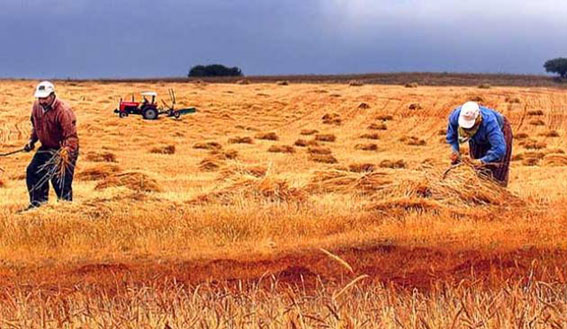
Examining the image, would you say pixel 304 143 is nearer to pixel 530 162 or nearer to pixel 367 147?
pixel 367 147

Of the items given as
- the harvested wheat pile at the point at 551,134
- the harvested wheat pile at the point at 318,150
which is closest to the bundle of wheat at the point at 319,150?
the harvested wheat pile at the point at 318,150

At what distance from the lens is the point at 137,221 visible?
13922 millimetres

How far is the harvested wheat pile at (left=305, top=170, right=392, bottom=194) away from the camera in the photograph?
16.1 meters

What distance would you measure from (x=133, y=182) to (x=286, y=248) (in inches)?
257

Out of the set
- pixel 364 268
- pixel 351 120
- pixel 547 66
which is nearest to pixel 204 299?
pixel 364 268

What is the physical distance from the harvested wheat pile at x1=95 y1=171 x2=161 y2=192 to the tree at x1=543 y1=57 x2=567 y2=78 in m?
56.8

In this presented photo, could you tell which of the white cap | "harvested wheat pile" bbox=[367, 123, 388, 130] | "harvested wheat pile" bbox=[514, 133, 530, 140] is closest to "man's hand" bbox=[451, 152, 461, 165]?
the white cap

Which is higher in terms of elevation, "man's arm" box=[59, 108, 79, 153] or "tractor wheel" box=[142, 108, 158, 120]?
"man's arm" box=[59, 108, 79, 153]

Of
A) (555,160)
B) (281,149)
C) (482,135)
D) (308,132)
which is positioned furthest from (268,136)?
(482,135)

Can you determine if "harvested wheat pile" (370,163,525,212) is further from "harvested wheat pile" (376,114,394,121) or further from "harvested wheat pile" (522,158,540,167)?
"harvested wheat pile" (376,114,394,121)

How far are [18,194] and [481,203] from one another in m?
8.09

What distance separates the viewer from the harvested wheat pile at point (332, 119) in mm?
38469

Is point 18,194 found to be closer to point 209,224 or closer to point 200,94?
point 209,224

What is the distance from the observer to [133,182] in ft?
Answer: 61.7
